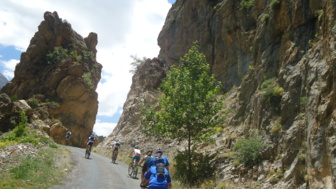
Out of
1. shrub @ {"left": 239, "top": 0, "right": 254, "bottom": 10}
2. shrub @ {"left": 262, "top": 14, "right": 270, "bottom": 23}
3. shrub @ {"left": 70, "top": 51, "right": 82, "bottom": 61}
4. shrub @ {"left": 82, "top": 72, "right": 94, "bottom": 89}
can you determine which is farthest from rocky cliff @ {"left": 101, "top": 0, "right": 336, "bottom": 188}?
shrub @ {"left": 70, "top": 51, "right": 82, "bottom": 61}

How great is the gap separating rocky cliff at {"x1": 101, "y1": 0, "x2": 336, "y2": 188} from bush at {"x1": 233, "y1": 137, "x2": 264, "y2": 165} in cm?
28

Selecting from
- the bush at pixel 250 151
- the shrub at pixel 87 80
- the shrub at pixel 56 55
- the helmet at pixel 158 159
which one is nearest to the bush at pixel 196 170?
the bush at pixel 250 151

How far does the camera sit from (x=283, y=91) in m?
13.8

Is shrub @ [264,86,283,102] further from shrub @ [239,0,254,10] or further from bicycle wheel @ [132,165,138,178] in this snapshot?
shrub @ [239,0,254,10]

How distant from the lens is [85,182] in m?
12.9

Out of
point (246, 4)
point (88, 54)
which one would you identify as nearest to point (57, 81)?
point (88, 54)

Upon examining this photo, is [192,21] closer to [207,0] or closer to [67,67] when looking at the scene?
[207,0]

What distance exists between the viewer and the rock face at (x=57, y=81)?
5219 centimetres

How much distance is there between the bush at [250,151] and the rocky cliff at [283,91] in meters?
0.28

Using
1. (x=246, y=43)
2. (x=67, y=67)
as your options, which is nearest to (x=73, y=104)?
(x=67, y=67)

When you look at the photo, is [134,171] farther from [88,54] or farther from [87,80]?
[88,54]

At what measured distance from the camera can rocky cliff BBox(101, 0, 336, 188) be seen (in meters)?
8.94

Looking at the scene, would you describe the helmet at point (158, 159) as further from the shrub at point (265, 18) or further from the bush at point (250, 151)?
the shrub at point (265, 18)

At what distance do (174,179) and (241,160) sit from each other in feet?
12.6
